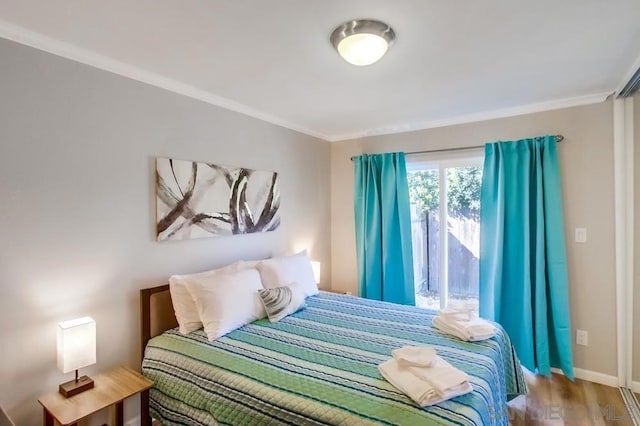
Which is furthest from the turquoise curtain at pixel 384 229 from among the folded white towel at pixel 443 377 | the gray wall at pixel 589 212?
the folded white towel at pixel 443 377

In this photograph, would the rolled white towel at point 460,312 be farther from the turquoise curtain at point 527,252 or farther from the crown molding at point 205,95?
the crown molding at point 205,95

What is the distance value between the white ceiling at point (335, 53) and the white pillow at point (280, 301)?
1555 mm

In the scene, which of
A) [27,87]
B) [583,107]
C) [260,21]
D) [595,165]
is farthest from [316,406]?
[583,107]

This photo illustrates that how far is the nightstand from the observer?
1580mm

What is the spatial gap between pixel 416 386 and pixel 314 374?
0.49 m

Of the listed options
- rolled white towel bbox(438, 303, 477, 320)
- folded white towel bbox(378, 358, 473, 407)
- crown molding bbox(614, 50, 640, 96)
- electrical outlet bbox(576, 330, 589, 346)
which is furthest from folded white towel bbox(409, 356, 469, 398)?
crown molding bbox(614, 50, 640, 96)

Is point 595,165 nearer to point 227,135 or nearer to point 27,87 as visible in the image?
point 227,135

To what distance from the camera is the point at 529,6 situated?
155 cm

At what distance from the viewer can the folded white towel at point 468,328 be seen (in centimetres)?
203

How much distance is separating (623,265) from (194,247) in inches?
134

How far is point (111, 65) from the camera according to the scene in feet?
6.81

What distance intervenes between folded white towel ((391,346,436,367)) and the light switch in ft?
6.65

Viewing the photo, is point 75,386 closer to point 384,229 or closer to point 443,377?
point 443,377

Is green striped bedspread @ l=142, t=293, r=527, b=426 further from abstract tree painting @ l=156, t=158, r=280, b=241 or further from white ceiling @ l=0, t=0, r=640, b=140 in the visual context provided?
white ceiling @ l=0, t=0, r=640, b=140
